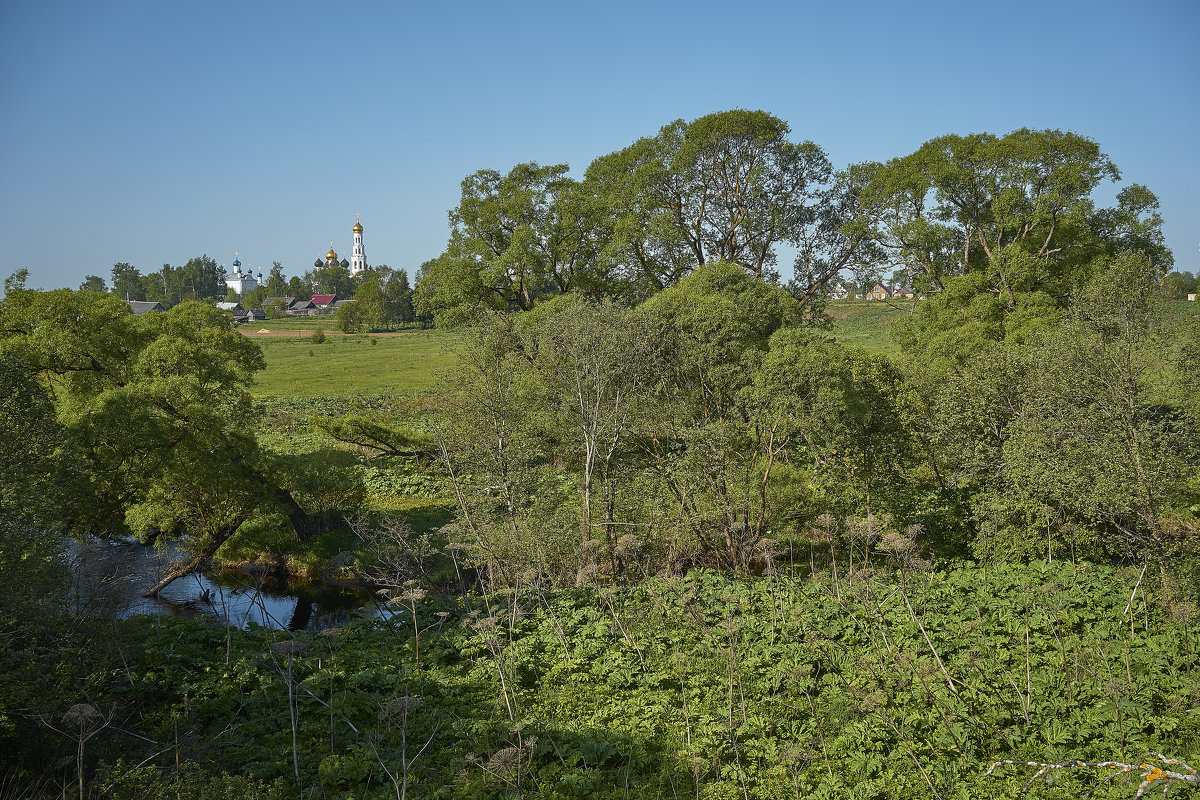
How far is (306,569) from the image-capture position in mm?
24203

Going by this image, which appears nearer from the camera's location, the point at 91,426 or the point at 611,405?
the point at 91,426

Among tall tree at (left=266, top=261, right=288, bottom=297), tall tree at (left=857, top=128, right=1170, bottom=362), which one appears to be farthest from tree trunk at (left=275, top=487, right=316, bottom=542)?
tall tree at (left=266, top=261, right=288, bottom=297)

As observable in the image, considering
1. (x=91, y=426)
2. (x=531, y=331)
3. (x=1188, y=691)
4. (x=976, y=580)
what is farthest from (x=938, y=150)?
(x=91, y=426)

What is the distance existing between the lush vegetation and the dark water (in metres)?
1.07

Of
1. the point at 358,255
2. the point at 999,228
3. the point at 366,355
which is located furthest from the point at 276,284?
the point at 999,228

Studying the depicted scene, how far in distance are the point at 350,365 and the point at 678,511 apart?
52.6 m

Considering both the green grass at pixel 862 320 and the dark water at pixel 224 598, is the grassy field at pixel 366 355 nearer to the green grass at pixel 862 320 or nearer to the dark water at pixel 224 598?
the green grass at pixel 862 320

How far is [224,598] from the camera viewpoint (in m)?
21.3

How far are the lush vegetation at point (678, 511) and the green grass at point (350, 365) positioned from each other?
16.9 meters

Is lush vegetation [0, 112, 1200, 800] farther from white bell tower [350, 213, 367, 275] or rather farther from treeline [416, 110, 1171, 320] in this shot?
white bell tower [350, 213, 367, 275]

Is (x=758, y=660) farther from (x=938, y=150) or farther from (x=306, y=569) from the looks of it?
(x=938, y=150)

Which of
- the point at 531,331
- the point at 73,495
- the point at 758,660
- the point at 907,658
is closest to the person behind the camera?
the point at 907,658

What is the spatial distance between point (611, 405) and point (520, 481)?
3252 mm

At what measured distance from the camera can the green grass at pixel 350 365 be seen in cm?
5362
